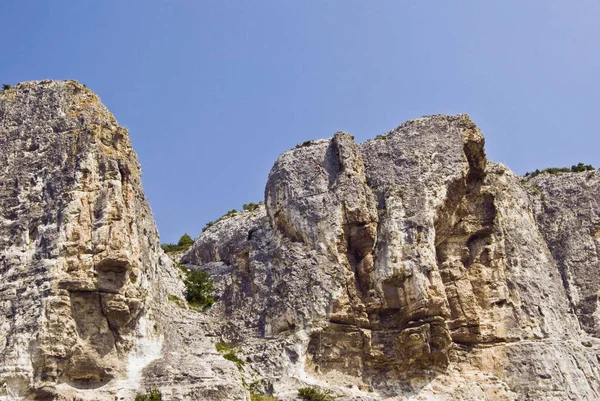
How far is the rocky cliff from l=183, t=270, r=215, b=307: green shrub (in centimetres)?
84

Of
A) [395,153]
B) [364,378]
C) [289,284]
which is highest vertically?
[395,153]

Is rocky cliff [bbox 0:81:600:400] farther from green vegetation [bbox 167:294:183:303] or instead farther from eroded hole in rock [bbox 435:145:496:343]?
green vegetation [bbox 167:294:183:303]

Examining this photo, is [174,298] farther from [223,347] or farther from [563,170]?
[563,170]

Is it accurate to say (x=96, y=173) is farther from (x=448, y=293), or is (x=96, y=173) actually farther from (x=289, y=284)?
(x=448, y=293)

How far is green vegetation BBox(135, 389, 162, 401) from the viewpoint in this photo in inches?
1158

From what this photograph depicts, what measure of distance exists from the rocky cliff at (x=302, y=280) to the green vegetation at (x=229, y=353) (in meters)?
0.16

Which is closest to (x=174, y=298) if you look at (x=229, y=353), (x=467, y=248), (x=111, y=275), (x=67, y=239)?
(x=229, y=353)

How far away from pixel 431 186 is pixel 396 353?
898 cm

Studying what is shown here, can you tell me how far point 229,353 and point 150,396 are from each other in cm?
617

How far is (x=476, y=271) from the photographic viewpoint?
41188 millimetres

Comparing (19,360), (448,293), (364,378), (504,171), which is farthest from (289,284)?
(504,171)

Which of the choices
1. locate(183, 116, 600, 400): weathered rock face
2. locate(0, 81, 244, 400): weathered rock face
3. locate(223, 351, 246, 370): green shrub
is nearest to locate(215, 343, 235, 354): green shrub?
locate(223, 351, 246, 370): green shrub

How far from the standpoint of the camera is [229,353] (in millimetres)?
35281

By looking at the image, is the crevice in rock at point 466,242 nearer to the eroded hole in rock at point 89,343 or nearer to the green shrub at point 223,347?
the green shrub at point 223,347
